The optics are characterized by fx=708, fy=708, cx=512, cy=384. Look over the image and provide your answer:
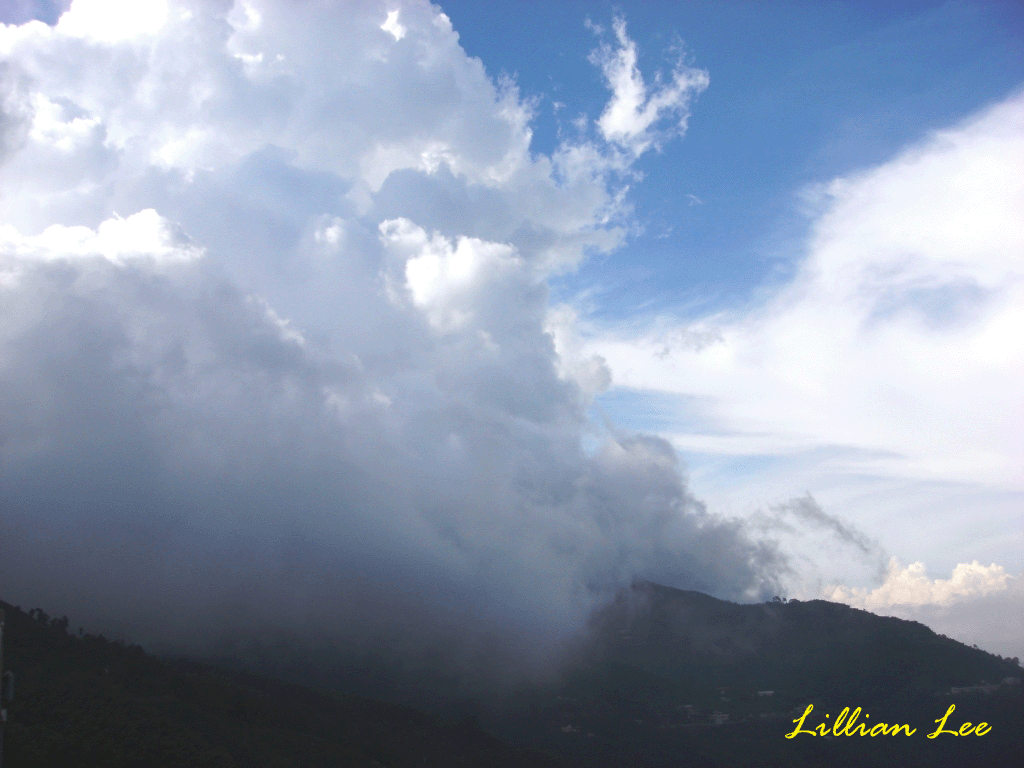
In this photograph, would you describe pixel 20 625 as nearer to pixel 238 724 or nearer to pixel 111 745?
pixel 238 724

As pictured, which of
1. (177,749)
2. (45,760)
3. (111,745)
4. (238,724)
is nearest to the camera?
(45,760)

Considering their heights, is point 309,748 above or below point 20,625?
below

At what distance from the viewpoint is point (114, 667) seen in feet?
641

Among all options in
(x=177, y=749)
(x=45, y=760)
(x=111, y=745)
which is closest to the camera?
(x=45, y=760)

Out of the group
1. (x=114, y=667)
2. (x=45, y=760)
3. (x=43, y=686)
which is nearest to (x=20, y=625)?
(x=114, y=667)

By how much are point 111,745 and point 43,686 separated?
28.8 meters

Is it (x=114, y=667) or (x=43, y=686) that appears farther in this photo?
(x=114, y=667)

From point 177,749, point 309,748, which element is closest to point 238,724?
point 309,748

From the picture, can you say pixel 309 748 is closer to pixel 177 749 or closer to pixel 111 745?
pixel 177 749

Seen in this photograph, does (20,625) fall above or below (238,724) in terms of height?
above

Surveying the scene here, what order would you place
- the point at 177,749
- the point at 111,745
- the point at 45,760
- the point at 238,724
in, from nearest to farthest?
the point at 45,760
the point at 111,745
the point at 177,749
the point at 238,724

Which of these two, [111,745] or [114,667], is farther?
[114,667]

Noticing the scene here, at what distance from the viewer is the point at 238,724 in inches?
7613

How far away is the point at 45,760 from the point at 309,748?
9144cm
